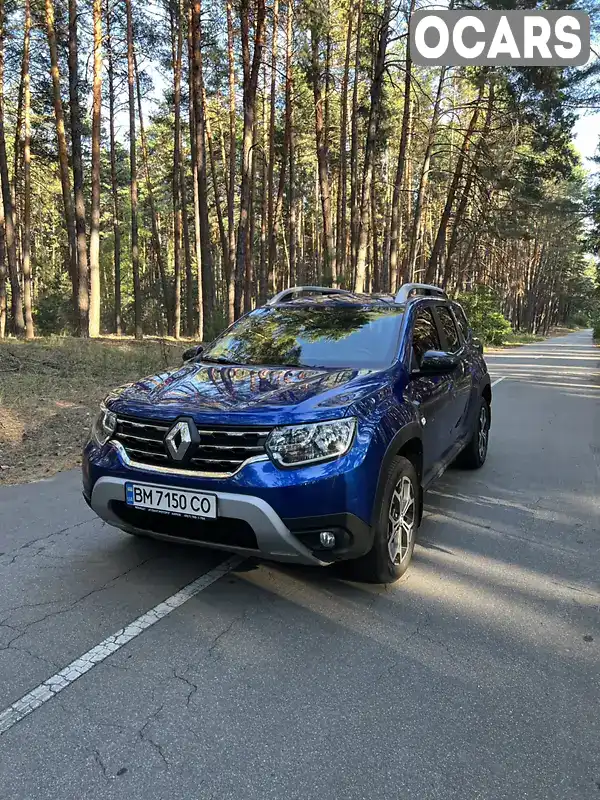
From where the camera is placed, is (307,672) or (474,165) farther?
(474,165)

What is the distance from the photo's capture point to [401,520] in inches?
154

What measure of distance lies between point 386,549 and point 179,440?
1402 millimetres

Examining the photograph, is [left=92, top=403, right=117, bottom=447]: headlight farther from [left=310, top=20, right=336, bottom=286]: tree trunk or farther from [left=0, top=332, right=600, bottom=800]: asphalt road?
[left=310, top=20, right=336, bottom=286]: tree trunk

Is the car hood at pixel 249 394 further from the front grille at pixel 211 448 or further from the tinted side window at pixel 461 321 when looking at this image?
the tinted side window at pixel 461 321

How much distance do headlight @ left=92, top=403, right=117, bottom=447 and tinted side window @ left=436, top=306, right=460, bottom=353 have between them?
3.26 metres

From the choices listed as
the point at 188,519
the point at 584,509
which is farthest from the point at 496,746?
the point at 584,509

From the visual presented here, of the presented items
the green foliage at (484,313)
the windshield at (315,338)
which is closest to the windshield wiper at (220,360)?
the windshield at (315,338)

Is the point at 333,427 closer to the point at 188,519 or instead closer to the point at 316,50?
the point at 188,519

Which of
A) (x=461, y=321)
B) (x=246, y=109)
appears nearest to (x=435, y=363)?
(x=461, y=321)

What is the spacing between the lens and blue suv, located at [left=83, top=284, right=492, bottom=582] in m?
3.26

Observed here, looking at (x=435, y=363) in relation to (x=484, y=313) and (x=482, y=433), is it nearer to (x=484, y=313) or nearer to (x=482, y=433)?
(x=482, y=433)

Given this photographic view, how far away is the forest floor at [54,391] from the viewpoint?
285 inches

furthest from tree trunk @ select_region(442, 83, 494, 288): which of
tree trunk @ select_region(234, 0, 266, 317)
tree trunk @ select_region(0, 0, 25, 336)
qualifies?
tree trunk @ select_region(0, 0, 25, 336)

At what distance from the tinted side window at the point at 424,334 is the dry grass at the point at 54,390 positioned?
4.23 meters
